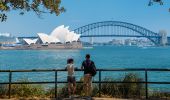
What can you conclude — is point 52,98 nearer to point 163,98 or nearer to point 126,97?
point 126,97

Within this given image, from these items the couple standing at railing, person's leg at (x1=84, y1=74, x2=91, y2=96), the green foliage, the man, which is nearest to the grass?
the green foliage

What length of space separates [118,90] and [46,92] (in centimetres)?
283

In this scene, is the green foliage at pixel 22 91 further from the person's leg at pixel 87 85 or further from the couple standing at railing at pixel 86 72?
the person's leg at pixel 87 85

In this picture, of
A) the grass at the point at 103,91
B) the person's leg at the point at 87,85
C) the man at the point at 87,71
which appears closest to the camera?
the man at the point at 87,71

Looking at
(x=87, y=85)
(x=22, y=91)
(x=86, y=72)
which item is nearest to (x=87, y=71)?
(x=86, y=72)

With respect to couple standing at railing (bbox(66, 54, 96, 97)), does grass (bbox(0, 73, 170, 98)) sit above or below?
below

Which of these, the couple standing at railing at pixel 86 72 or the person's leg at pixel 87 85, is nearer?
the couple standing at railing at pixel 86 72

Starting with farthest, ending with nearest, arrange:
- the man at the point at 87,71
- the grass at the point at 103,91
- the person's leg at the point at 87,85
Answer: the grass at the point at 103,91 → the person's leg at the point at 87,85 → the man at the point at 87,71

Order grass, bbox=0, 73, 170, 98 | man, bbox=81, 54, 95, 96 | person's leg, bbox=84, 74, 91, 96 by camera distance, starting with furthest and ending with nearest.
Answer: grass, bbox=0, 73, 170, 98, person's leg, bbox=84, 74, 91, 96, man, bbox=81, 54, 95, 96

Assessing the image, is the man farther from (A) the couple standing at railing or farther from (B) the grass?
(B) the grass

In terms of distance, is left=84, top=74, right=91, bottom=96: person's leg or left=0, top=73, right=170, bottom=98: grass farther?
left=0, top=73, right=170, bottom=98: grass

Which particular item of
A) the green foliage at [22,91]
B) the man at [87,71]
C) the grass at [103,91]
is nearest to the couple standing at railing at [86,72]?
the man at [87,71]

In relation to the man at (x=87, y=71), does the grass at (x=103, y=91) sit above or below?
below

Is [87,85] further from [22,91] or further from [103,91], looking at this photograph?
[22,91]
